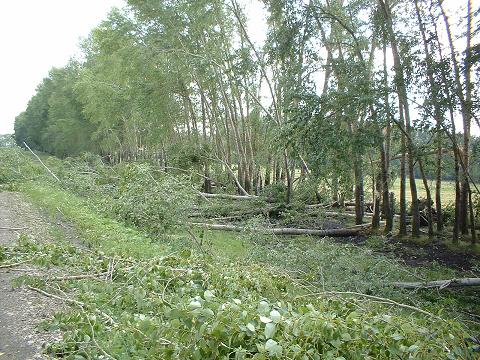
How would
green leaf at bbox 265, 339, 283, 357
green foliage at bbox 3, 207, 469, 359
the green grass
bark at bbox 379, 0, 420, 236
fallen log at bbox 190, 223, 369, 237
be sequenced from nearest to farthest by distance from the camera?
green leaf at bbox 265, 339, 283, 357 < green foliage at bbox 3, 207, 469, 359 < the green grass < bark at bbox 379, 0, 420, 236 < fallen log at bbox 190, 223, 369, 237

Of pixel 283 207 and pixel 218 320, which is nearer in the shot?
pixel 218 320

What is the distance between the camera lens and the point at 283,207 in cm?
1531

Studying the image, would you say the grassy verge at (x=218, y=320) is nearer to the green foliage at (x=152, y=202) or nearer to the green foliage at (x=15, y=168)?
the green foliage at (x=152, y=202)

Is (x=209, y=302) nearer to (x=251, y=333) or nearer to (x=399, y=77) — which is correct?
(x=251, y=333)

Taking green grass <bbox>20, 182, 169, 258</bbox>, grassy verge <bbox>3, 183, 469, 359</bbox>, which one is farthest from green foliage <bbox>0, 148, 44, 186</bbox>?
grassy verge <bbox>3, 183, 469, 359</bbox>

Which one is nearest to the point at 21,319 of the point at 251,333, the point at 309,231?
the point at 251,333

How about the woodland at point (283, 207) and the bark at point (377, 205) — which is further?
the bark at point (377, 205)

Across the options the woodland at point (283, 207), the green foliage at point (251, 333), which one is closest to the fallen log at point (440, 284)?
the woodland at point (283, 207)

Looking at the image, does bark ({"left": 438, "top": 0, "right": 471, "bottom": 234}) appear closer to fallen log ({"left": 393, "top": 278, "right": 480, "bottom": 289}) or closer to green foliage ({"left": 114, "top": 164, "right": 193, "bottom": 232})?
fallen log ({"left": 393, "top": 278, "right": 480, "bottom": 289})

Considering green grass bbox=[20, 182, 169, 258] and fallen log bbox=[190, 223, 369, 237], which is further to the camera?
fallen log bbox=[190, 223, 369, 237]

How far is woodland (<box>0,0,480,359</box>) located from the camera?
2615 millimetres

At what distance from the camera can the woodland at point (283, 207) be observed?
8.58 ft

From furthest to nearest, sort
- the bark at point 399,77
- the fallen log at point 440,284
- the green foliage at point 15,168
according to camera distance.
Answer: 1. the green foliage at point 15,168
2. the bark at point 399,77
3. the fallen log at point 440,284

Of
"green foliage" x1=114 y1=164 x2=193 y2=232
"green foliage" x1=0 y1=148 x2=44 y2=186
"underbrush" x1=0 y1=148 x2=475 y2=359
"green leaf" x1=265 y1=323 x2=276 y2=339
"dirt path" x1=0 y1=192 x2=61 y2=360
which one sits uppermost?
"green foliage" x1=0 y1=148 x2=44 y2=186
